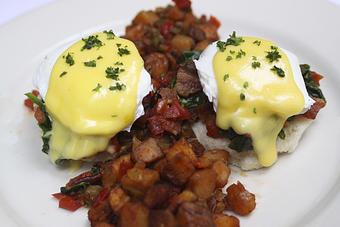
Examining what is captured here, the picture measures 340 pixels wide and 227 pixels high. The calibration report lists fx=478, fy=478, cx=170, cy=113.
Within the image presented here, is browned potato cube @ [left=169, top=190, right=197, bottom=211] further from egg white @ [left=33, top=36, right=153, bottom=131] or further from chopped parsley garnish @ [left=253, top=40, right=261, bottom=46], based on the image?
chopped parsley garnish @ [left=253, top=40, right=261, bottom=46]

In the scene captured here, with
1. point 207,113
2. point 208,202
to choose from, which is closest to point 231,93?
point 207,113

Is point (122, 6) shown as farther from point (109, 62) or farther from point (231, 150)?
point (231, 150)

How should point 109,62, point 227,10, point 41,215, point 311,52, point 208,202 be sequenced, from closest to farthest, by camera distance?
point 208,202, point 41,215, point 109,62, point 311,52, point 227,10

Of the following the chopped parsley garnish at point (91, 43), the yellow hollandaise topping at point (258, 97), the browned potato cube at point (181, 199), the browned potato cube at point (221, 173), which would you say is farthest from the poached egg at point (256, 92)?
the chopped parsley garnish at point (91, 43)

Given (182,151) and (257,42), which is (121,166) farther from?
(257,42)

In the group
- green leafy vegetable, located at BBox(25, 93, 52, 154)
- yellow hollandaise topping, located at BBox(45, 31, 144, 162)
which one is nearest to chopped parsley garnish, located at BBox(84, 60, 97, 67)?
yellow hollandaise topping, located at BBox(45, 31, 144, 162)

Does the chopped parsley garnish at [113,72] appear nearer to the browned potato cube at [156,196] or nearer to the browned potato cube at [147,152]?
the browned potato cube at [147,152]

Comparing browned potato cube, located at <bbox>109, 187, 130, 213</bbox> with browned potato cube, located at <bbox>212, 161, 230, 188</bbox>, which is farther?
browned potato cube, located at <bbox>212, 161, 230, 188</bbox>
